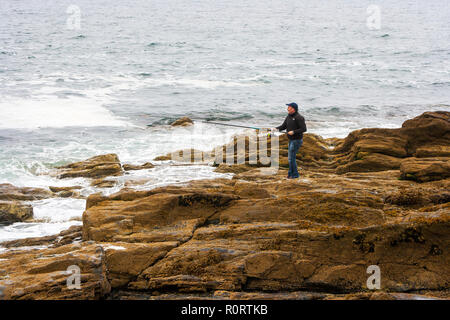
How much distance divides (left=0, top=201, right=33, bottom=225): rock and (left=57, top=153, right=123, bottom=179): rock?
3.55 metres

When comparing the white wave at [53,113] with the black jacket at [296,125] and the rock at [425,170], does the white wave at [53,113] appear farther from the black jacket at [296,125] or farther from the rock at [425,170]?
the rock at [425,170]

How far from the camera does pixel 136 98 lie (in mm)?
28453

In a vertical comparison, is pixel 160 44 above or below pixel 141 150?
above

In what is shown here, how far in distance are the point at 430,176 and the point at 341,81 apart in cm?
2714

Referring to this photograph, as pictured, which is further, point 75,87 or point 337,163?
point 75,87

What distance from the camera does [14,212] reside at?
1068 cm

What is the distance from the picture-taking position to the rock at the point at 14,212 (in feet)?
34.6

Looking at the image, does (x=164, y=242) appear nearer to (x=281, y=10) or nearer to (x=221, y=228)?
(x=221, y=228)

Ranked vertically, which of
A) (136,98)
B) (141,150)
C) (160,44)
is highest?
(160,44)

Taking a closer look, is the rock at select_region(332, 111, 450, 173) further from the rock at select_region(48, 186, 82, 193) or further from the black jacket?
the rock at select_region(48, 186, 82, 193)

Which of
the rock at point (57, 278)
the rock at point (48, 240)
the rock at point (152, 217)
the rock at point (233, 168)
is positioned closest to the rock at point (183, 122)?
the rock at point (233, 168)
